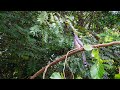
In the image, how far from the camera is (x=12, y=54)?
269cm

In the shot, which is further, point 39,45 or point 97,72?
point 39,45

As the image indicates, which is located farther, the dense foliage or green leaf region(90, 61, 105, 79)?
the dense foliage

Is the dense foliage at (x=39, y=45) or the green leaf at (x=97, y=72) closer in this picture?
the green leaf at (x=97, y=72)

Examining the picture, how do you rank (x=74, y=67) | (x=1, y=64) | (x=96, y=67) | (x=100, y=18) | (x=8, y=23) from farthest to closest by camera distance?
(x=100, y=18) → (x=1, y=64) → (x=8, y=23) → (x=74, y=67) → (x=96, y=67)

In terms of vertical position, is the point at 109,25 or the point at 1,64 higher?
the point at 109,25
